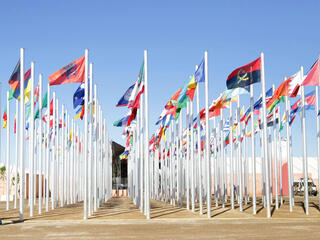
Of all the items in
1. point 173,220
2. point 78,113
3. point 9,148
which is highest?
point 78,113

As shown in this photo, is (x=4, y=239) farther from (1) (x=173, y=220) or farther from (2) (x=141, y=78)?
Result: (2) (x=141, y=78)

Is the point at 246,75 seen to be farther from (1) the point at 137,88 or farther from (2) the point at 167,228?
(2) the point at 167,228

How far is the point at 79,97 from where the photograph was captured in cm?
2539

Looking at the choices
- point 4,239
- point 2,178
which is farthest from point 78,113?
point 2,178

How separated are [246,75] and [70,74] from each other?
823 centimetres

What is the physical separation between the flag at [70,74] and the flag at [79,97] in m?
3.08

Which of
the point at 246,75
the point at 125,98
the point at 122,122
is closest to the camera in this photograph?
the point at 246,75

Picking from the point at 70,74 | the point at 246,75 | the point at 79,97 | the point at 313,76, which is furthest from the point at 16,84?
the point at 313,76

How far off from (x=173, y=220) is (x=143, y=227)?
2955 millimetres

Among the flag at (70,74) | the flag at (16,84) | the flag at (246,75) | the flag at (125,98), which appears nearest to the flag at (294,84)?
the flag at (246,75)

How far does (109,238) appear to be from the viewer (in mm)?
13797

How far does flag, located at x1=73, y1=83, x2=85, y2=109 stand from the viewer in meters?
25.2

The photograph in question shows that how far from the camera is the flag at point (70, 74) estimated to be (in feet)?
71.5

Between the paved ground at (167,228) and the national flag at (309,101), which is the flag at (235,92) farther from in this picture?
the paved ground at (167,228)
